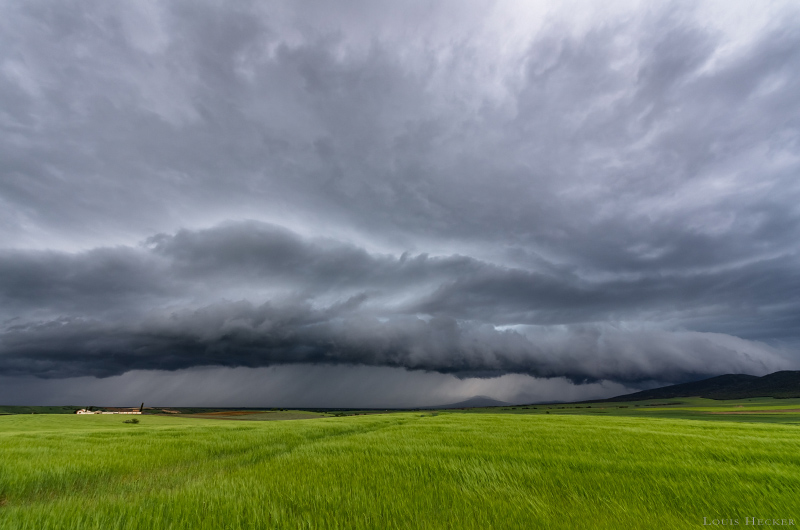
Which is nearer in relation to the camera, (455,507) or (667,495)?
(455,507)

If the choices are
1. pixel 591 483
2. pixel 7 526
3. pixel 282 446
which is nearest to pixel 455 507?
pixel 591 483

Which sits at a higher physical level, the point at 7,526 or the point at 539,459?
the point at 7,526

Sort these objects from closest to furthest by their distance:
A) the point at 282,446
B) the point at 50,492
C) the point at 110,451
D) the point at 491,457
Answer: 1. the point at 50,492
2. the point at 491,457
3. the point at 110,451
4. the point at 282,446

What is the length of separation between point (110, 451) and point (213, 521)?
9.81 m

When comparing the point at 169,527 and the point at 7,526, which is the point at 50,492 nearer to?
the point at 7,526

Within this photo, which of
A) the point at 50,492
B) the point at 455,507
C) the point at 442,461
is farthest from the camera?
the point at 442,461

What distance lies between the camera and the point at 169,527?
151 inches

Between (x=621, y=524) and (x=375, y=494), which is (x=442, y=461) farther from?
(x=621, y=524)

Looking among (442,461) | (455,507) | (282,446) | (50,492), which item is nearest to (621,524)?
(455,507)

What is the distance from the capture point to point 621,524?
386cm
